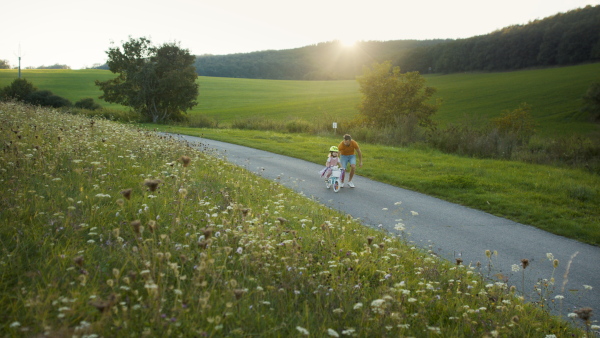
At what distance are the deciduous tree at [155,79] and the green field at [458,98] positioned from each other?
14.0ft

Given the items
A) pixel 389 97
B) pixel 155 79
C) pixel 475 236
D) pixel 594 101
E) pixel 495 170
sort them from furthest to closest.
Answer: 1. pixel 594 101
2. pixel 155 79
3. pixel 389 97
4. pixel 495 170
5. pixel 475 236

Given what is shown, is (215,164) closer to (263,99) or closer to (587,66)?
(263,99)

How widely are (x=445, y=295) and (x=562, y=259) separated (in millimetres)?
3553

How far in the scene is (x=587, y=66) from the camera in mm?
68125

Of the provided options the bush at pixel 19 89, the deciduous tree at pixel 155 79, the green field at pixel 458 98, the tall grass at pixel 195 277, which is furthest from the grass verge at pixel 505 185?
the bush at pixel 19 89

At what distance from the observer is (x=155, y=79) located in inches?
1527

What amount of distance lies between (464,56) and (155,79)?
77746 millimetres

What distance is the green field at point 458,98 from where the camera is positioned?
46844 millimetres

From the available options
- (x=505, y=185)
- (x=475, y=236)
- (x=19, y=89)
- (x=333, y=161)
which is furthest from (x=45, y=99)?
(x=475, y=236)

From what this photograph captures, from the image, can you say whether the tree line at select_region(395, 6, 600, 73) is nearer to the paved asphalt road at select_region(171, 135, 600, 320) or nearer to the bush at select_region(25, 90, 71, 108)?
the bush at select_region(25, 90, 71, 108)

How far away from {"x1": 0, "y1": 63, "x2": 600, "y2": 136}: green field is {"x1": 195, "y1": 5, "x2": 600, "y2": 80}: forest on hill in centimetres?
600

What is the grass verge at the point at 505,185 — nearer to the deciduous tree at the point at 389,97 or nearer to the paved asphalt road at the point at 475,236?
the paved asphalt road at the point at 475,236

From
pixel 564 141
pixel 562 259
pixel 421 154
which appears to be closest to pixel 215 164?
pixel 562 259

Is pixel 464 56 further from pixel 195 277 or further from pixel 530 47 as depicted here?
pixel 195 277
